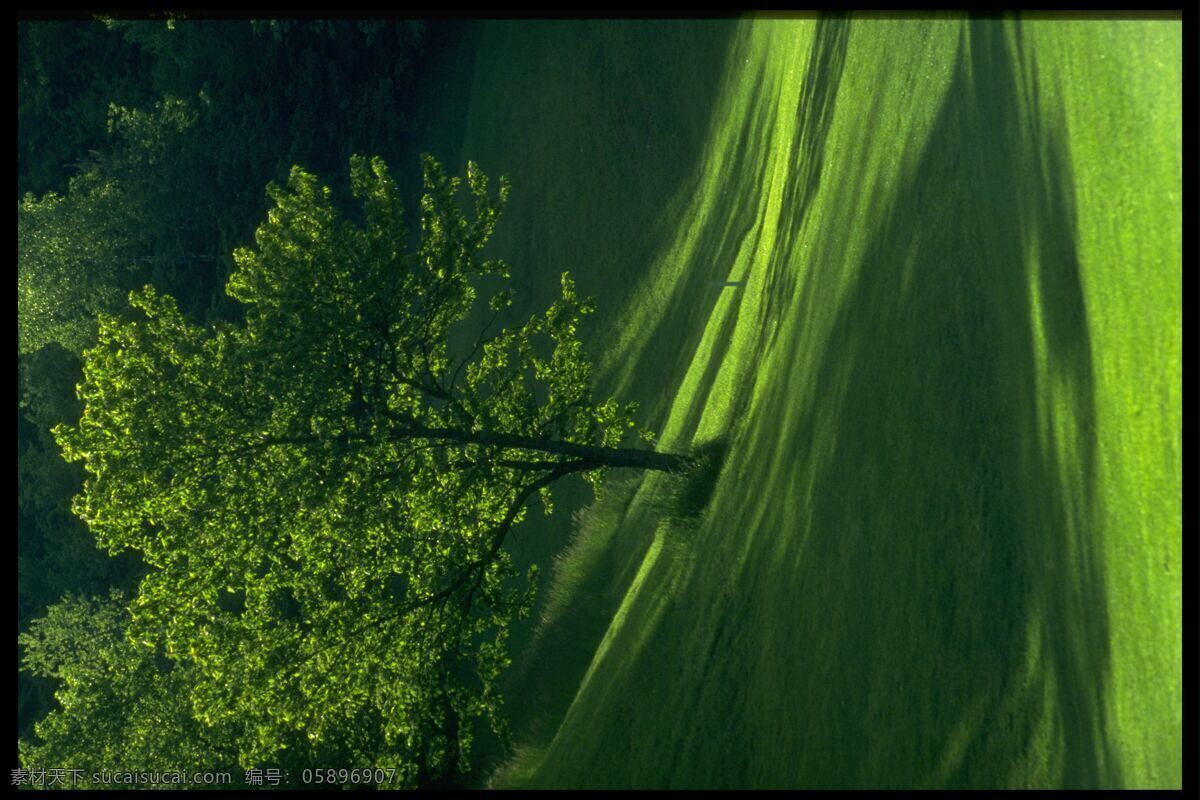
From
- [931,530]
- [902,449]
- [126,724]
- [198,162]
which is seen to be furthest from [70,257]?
[931,530]

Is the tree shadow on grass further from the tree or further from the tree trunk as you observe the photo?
the tree

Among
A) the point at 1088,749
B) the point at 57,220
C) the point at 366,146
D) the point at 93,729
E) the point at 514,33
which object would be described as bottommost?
the point at 93,729

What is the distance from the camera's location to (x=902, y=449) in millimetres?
16422

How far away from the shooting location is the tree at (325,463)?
68.8 ft

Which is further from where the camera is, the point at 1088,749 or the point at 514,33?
the point at 514,33

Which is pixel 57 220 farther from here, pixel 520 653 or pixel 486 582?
pixel 486 582

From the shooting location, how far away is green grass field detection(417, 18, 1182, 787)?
1188cm

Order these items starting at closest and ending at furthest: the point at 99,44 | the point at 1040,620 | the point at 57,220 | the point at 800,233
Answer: the point at 1040,620, the point at 800,233, the point at 57,220, the point at 99,44

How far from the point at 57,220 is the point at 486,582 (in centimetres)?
2983

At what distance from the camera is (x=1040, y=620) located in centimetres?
1269

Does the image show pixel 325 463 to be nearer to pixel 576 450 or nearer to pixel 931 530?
pixel 576 450

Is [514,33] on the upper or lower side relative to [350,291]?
upper

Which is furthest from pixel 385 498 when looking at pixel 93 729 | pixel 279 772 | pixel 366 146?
pixel 366 146

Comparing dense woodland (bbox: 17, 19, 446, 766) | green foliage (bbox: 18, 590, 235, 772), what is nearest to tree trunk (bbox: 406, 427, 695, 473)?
green foliage (bbox: 18, 590, 235, 772)
